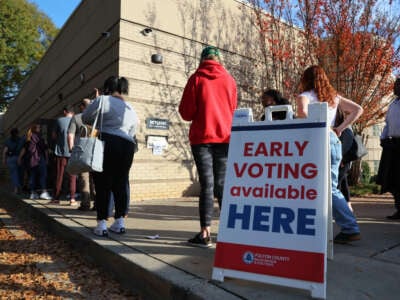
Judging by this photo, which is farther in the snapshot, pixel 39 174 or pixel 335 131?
pixel 39 174

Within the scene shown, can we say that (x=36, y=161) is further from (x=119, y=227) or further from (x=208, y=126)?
(x=208, y=126)

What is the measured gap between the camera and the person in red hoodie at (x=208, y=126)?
3.18 m

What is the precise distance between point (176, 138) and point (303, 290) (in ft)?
20.2

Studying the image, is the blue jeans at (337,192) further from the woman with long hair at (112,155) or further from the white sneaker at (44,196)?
the white sneaker at (44,196)

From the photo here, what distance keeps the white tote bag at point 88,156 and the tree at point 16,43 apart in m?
22.3

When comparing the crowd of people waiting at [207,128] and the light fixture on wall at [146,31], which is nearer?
the crowd of people waiting at [207,128]

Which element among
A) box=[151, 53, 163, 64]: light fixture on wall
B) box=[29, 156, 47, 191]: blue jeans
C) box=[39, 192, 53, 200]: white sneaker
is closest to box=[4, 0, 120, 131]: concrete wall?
box=[151, 53, 163, 64]: light fixture on wall

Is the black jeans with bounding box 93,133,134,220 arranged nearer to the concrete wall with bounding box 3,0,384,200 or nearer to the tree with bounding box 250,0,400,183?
the concrete wall with bounding box 3,0,384,200

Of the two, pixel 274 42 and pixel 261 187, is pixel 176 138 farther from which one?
pixel 261 187

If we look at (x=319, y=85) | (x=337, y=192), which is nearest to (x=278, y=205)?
(x=337, y=192)

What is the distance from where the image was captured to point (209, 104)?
325cm

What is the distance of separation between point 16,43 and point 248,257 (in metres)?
25.7

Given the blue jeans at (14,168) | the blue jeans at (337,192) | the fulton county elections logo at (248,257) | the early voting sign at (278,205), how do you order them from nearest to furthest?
the early voting sign at (278,205), the fulton county elections logo at (248,257), the blue jeans at (337,192), the blue jeans at (14,168)

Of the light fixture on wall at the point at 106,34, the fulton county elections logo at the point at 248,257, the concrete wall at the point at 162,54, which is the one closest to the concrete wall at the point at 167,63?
the concrete wall at the point at 162,54
